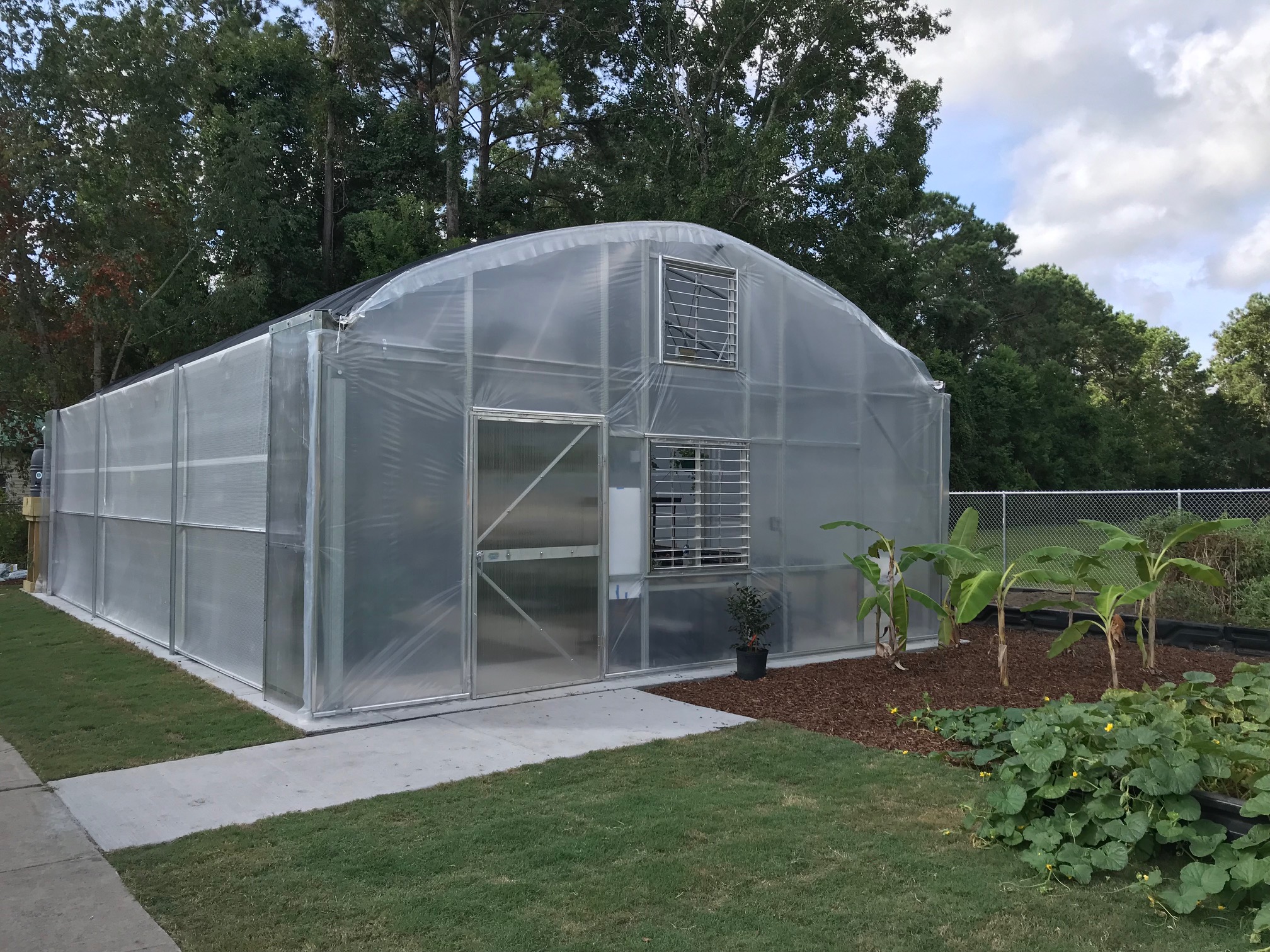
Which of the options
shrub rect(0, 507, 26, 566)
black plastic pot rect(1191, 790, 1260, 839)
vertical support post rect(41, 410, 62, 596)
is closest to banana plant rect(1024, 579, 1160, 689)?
black plastic pot rect(1191, 790, 1260, 839)

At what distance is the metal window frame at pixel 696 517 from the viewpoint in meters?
8.54

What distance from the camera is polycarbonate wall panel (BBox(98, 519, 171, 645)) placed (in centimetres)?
1011

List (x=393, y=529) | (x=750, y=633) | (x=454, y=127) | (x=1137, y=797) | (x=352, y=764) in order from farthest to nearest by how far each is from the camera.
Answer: (x=454, y=127) → (x=750, y=633) → (x=393, y=529) → (x=352, y=764) → (x=1137, y=797)

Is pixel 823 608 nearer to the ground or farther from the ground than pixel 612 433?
nearer to the ground

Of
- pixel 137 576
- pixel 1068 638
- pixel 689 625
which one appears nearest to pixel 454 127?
pixel 137 576

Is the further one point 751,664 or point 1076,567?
point 751,664

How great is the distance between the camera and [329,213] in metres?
20.9

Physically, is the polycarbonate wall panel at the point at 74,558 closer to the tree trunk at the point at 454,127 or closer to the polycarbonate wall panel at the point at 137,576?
the polycarbonate wall panel at the point at 137,576

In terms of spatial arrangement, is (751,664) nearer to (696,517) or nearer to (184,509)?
(696,517)

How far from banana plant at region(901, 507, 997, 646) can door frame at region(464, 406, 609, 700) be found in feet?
9.26

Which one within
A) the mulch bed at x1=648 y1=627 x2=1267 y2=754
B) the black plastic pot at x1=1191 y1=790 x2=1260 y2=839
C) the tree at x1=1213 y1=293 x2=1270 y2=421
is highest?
the tree at x1=1213 y1=293 x2=1270 y2=421

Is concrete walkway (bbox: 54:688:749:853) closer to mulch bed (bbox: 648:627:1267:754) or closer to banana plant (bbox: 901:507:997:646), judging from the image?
mulch bed (bbox: 648:627:1267:754)

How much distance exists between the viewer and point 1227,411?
124 feet

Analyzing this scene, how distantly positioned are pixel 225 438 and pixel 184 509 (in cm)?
138
